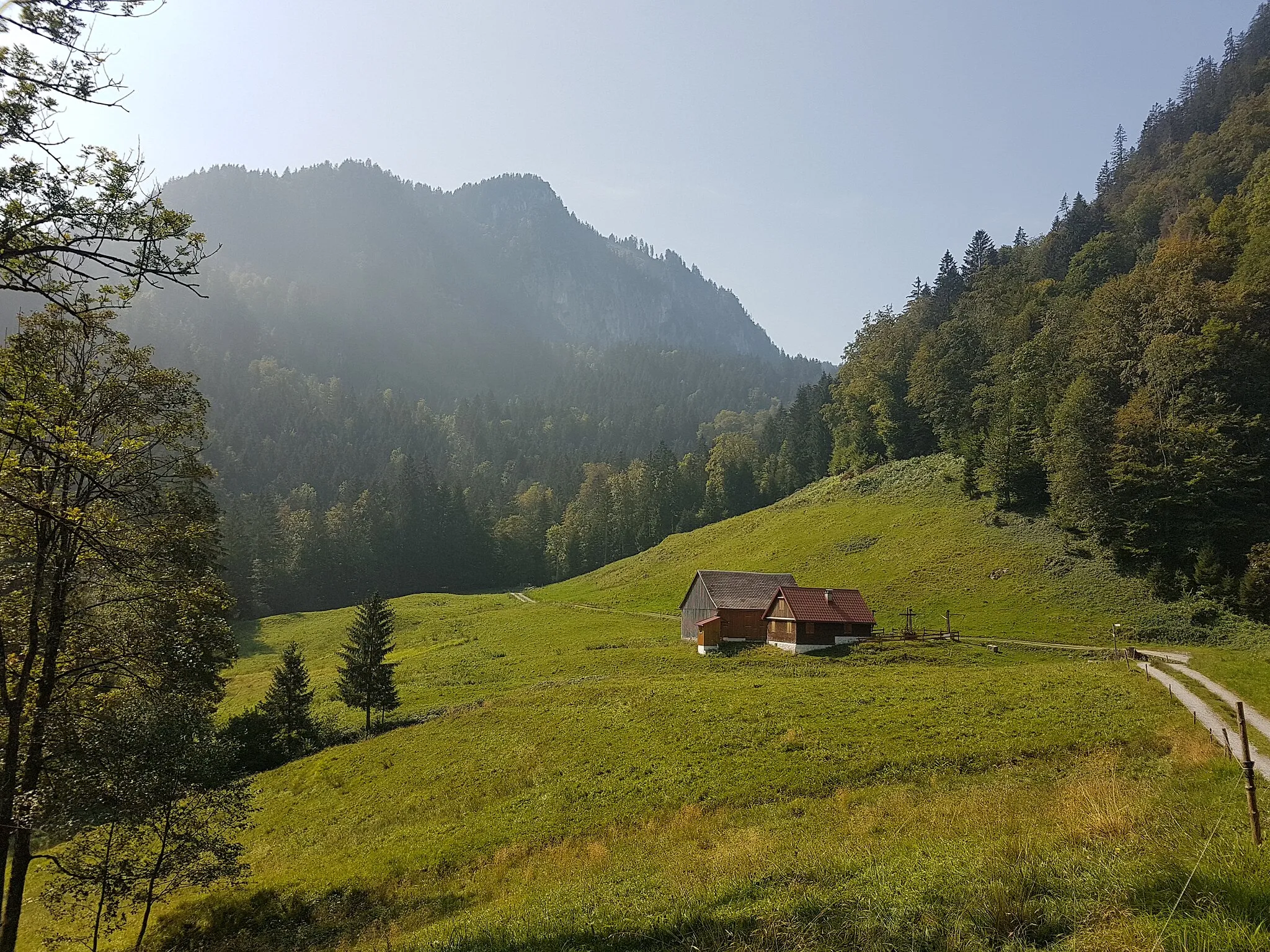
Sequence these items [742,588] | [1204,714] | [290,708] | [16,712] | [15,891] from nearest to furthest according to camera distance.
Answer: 1. [16,712]
2. [15,891]
3. [1204,714]
4. [290,708]
5. [742,588]

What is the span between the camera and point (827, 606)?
49594mm

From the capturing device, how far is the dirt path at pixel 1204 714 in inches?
661

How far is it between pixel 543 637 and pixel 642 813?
40870 mm

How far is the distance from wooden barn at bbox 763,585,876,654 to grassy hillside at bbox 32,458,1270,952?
91.9 inches

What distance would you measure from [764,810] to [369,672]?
97.1ft

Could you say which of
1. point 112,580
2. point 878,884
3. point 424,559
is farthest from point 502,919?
point 424,559

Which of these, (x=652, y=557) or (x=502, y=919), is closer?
(x=502, y=919)

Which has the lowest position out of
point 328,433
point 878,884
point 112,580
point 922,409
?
point 878,884

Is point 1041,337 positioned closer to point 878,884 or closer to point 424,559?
point 878,884

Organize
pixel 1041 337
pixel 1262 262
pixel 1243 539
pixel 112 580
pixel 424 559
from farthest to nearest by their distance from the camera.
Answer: pixel 424 559 → pixel 1041 337 → pixel 1262 262 → pixel 1243 539 → pixel 112 580

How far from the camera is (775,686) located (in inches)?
1325

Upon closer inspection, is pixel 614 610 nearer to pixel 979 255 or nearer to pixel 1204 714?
pixel 1204 714

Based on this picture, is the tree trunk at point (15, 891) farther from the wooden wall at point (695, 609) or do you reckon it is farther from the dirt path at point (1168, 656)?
the dirt path at point (1168, 656)

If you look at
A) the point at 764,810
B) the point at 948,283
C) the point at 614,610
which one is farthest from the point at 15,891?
the point at 948,283
